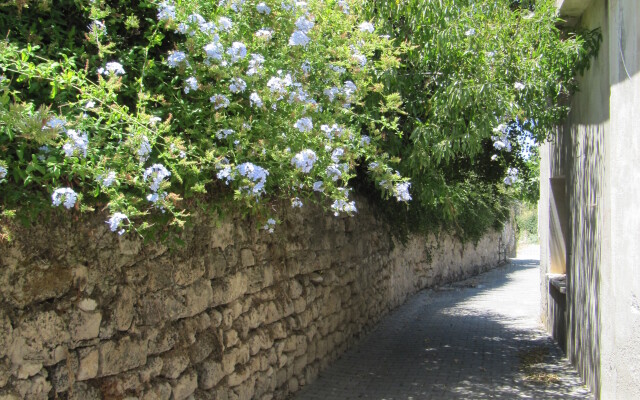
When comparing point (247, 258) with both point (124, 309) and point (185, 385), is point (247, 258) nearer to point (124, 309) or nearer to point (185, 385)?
point (185, 385)

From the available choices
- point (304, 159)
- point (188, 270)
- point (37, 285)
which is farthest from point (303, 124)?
point (37, 285)

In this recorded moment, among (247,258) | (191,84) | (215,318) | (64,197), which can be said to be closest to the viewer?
(64,197)

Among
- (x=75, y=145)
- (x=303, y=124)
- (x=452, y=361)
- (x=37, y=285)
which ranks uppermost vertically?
(x=303, y=124)

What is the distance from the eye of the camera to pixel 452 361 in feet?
24.2

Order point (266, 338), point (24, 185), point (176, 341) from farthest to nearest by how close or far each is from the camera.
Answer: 1. point (266, 338)
2. point (176, 341)
3. point (24, 185)

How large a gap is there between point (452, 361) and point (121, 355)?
4.96 m

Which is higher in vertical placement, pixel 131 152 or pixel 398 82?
pixel 398 82

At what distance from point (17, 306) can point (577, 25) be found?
620 centimetres

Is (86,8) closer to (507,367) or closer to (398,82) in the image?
(398,82)

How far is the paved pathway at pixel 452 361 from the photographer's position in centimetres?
604

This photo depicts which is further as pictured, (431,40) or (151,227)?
(431,40)

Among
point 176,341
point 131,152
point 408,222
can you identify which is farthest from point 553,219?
point 131,152

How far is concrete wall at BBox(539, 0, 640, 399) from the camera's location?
4.03 metres

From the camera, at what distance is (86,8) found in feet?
11.1
